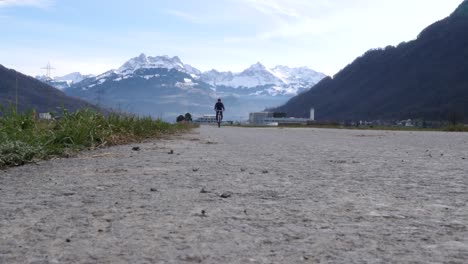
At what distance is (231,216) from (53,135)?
4.15m

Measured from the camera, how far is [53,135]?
239 inches

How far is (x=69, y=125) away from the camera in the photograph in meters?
6.84

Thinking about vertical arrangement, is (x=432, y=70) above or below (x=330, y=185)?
above

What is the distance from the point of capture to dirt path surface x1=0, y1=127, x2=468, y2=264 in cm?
187

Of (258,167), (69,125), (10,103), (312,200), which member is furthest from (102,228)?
(10,103)

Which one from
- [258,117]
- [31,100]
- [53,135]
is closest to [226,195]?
[53,135]

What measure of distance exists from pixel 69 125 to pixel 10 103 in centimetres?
87

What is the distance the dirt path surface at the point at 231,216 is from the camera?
6.14 feet

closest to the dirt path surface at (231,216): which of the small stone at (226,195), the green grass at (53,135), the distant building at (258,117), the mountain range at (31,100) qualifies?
the small stone at (226,195)

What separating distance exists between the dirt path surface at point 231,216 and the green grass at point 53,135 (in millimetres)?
484

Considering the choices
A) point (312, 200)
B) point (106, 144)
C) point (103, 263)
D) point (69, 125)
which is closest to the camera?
point (103, 263)

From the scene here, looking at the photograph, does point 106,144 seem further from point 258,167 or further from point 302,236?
point 302,236

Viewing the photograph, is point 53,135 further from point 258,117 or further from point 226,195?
point 258,117

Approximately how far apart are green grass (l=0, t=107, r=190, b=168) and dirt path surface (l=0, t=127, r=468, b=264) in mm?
484
